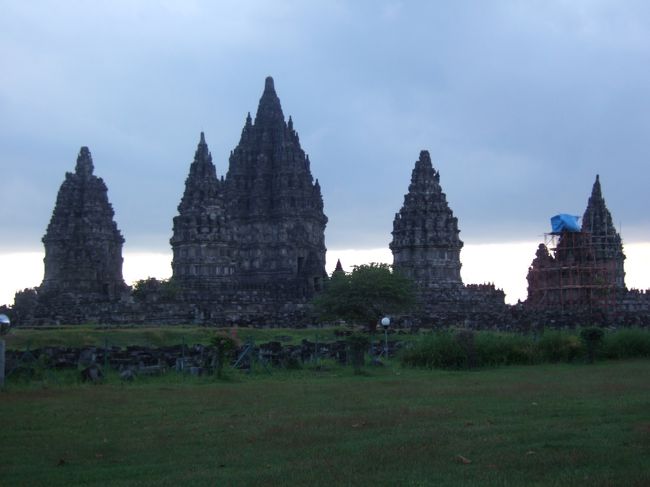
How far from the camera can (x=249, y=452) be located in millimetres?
14008

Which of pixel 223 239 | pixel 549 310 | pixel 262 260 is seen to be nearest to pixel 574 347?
pixel 549 310

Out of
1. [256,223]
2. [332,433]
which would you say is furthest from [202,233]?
[332,433]

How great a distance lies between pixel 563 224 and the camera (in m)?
79.4

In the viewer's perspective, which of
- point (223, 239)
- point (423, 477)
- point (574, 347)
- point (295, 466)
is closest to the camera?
point (423, 477)

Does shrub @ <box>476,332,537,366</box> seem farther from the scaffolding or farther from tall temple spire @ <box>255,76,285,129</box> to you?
tall temple spire @ <box>255,76,285,129</box>

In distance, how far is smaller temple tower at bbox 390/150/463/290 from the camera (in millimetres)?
83250

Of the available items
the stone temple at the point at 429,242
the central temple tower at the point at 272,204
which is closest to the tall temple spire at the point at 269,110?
the central temple tower at the point at 272,204

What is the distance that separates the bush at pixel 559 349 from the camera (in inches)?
1362

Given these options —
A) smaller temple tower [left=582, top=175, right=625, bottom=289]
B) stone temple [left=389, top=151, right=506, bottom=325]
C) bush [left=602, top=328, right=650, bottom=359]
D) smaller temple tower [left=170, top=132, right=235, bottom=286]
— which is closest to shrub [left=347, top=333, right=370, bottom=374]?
bush [left=602, top=328, right=650, bottom=359]

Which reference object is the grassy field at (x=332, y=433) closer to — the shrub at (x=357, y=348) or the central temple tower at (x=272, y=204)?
the shrub at (x=357, y=348)

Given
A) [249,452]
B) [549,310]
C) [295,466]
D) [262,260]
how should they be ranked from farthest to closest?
[262,260] → [549,310] → [249,452] → [295,466]

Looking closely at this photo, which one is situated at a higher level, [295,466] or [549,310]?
[549,310]

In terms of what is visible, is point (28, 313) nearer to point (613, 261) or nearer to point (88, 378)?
A: point (88, 378)

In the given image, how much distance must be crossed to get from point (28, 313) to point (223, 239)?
74.6ft
